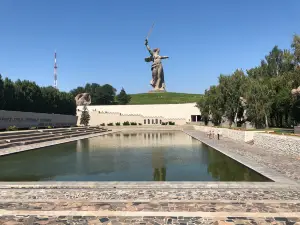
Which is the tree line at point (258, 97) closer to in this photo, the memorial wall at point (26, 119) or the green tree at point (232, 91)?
the green tree at point (232, 91)

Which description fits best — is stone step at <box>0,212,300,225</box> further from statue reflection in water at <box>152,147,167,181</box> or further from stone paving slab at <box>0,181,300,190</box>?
statue reflection in water at <box>152,147,167,181</box>

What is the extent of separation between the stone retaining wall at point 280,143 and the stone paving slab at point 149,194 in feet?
22.7

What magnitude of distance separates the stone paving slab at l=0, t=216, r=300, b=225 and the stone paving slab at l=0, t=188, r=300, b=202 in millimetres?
1266

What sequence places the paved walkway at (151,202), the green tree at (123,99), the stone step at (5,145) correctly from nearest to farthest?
the paved walkway at (151,202)
the stone step at (5,145)
the green tree at (123,99)

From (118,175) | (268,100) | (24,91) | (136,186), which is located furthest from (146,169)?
(24,91)

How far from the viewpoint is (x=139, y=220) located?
16.9 ft

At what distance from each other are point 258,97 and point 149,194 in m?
24.4

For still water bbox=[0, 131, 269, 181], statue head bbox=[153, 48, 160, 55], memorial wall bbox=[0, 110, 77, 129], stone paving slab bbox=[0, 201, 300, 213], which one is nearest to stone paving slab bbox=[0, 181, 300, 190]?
still water bbox=[0, 131, 269, 181]

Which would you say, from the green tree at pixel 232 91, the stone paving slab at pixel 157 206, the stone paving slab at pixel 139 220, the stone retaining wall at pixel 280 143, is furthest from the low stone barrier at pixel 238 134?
the stone paving slab at pixel 139 220

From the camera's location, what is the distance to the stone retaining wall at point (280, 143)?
13.3m

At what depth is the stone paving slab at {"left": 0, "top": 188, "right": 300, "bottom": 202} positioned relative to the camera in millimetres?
6608

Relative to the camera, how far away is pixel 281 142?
14695mm

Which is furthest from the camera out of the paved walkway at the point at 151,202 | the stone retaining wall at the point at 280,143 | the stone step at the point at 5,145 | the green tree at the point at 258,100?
the green tree at the point at 258,100

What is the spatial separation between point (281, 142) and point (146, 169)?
8125 mm
